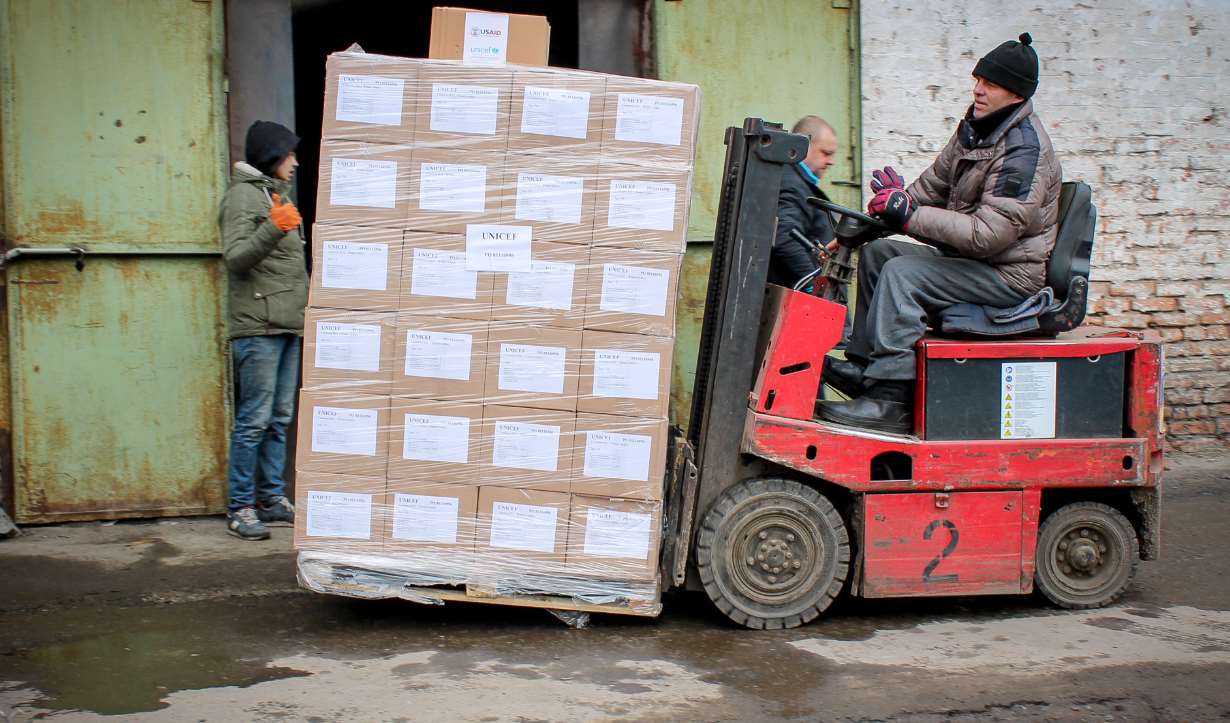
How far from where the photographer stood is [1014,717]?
3.74m

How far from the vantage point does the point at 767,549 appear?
4.50m

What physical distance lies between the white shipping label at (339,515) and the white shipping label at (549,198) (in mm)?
1235

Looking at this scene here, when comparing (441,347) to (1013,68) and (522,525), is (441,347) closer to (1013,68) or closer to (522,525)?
(522,525)

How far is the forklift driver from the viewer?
4426mm

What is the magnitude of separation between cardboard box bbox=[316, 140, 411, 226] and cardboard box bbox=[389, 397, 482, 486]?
695mm

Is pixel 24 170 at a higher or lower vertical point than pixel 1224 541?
higher

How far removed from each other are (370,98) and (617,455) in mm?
1607

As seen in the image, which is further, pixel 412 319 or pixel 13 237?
pixel 13 237

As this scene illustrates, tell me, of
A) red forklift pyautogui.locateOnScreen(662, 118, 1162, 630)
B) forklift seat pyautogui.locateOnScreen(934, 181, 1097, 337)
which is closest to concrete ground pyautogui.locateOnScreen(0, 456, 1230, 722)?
red forklift pyautogui.locateOnScreen(662, 118, 1162, 630)

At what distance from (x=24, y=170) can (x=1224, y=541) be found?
6.37 metres

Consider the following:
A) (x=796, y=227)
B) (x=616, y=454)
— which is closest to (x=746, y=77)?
(x=796, y=227)

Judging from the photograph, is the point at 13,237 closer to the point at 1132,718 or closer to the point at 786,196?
the point at 786,196

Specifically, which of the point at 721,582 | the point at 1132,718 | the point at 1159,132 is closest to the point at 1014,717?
the point at 1132,718

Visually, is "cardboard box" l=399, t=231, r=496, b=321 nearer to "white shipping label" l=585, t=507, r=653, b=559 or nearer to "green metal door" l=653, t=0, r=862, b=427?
"white shipping label" l=585, t=507, r=653, b=559
